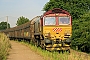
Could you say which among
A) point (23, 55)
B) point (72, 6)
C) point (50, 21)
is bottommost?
point (23, 55)

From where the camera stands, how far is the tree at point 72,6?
121 feet

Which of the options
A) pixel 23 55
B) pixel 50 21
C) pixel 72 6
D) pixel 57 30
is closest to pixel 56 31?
pixel 57 30

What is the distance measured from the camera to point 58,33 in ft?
51.9

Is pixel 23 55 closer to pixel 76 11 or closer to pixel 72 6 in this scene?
pixel 76 11

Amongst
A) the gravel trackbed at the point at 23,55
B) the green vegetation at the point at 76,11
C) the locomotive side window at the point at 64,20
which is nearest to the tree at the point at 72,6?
the green vegetation at the point at 76,11

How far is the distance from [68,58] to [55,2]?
27.2 meters

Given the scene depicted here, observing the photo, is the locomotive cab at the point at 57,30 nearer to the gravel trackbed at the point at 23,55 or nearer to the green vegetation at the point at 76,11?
the gravel trackbed at the point at 23,55

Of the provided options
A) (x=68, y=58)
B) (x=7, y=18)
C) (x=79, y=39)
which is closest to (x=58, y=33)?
(x=68, y=58)

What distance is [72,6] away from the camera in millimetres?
38188

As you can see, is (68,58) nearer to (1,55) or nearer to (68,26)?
(1,55)

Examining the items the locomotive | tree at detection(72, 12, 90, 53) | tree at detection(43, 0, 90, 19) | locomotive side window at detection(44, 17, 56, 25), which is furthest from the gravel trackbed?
tree at detection(43, 0, 90, 19)

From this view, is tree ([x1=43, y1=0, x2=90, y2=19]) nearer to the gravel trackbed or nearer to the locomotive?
the locomotive

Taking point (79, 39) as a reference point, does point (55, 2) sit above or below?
above

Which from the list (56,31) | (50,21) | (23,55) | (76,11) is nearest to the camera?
(23,55)
